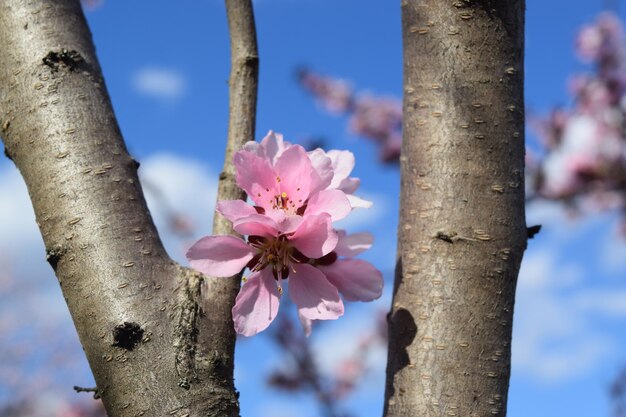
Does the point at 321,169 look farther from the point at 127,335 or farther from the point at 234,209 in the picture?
the point at 127,335

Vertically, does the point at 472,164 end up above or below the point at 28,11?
below

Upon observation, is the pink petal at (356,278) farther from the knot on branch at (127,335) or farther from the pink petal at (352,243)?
the knot on branch at (127,335)

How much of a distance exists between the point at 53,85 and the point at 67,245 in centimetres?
29

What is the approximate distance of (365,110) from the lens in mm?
8047

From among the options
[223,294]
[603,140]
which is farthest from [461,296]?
[603,140]

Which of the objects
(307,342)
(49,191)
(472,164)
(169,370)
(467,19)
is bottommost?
(169,370)

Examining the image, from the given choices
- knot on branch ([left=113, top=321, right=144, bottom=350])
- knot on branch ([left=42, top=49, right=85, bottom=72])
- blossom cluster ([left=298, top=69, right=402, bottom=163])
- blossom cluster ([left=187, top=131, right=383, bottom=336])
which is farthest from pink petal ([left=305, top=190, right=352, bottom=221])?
blossom cluster ([left=298, top=69, right=402, bottom=163])

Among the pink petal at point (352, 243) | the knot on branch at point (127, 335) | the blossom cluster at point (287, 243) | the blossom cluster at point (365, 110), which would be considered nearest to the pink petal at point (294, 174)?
the blossom cluster at point (287, 243)

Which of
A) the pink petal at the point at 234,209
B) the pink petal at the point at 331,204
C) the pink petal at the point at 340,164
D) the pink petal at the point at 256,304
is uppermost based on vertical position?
the pink petal at the point at 340,164

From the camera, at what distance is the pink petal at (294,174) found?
1061 mm

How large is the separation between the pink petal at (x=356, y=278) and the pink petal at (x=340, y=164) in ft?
0.46

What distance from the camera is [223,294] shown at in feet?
3.46

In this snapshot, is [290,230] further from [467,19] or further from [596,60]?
[596,60]

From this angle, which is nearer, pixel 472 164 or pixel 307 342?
pixel 472 164
